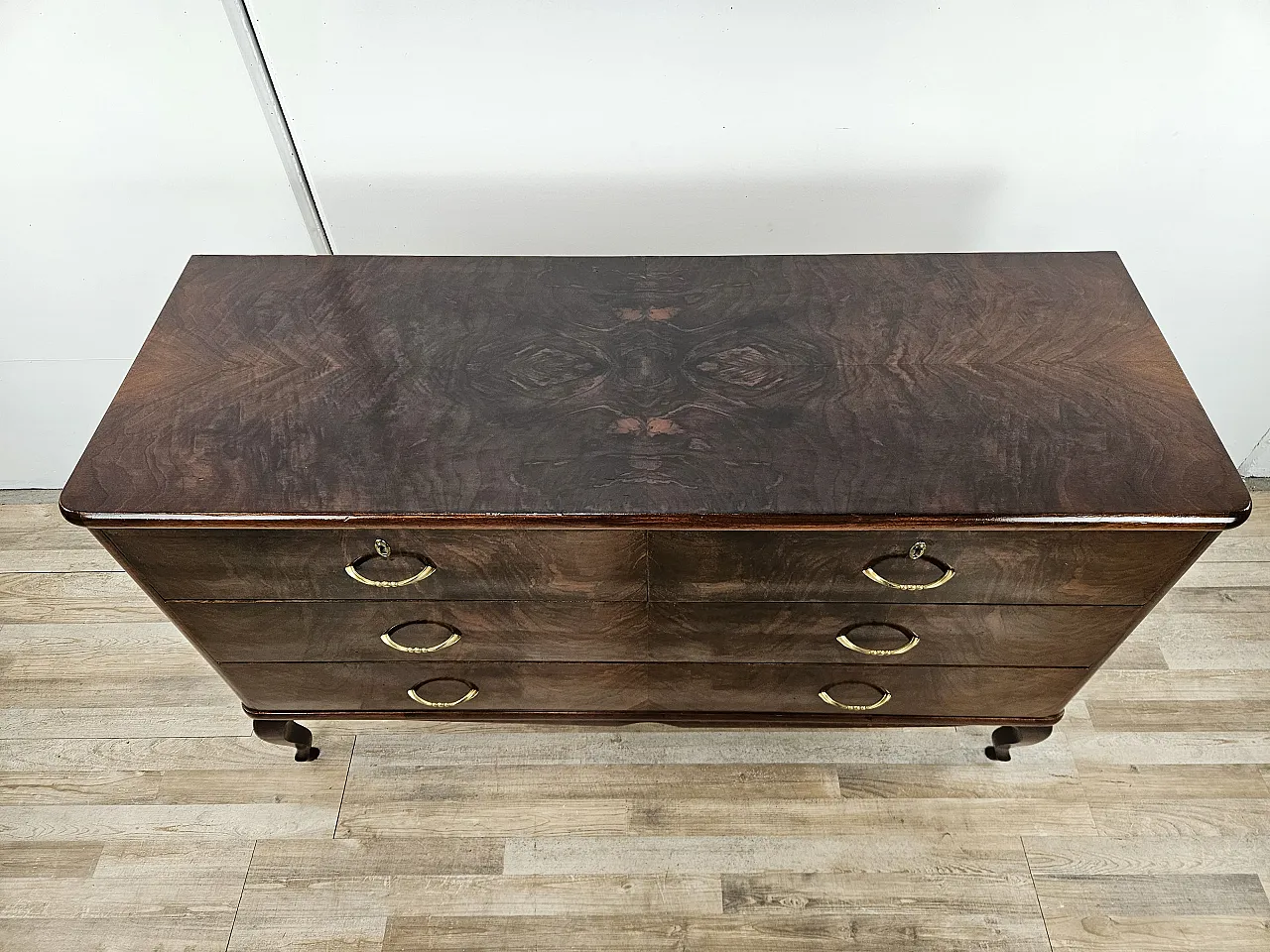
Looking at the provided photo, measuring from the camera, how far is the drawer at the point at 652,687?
1.11 metres

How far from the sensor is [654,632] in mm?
1039

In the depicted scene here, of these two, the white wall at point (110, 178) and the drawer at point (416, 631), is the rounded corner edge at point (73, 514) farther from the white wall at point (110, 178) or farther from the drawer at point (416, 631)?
the white wall at point (110, 178)

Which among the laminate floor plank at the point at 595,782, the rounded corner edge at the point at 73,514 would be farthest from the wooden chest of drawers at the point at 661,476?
the laminate floor plank at the point at 595,782

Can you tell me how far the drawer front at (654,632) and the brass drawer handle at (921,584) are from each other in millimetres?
58

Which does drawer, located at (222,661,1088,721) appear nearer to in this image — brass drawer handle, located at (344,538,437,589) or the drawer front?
the drawer front

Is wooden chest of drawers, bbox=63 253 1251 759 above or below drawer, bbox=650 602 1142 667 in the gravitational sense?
above

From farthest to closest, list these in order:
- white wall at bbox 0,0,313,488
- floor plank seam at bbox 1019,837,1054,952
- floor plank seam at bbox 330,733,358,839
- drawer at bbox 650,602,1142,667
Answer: floor plank seam at bbox 330,733,358,839, floor plank seam at bbox 1019,837,1054,952, white wall at bbox 0,0,313,488, drawer at bbox 650,602,1142,667

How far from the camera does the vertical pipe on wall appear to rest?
1074 millimetres

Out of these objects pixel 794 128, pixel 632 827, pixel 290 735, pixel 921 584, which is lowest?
pixel 632 827

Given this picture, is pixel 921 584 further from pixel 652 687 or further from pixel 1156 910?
pixel 1156 910

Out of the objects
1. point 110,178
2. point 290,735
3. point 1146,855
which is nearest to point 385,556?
point 290,735

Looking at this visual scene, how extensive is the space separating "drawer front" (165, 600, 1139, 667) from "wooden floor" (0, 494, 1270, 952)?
1.14ft

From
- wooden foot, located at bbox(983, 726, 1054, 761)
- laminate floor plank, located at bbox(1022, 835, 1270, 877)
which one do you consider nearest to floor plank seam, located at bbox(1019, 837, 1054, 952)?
laminate floor plank, located at bbox(1022, 835, 1270, 877)

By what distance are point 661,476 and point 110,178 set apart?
98cm
